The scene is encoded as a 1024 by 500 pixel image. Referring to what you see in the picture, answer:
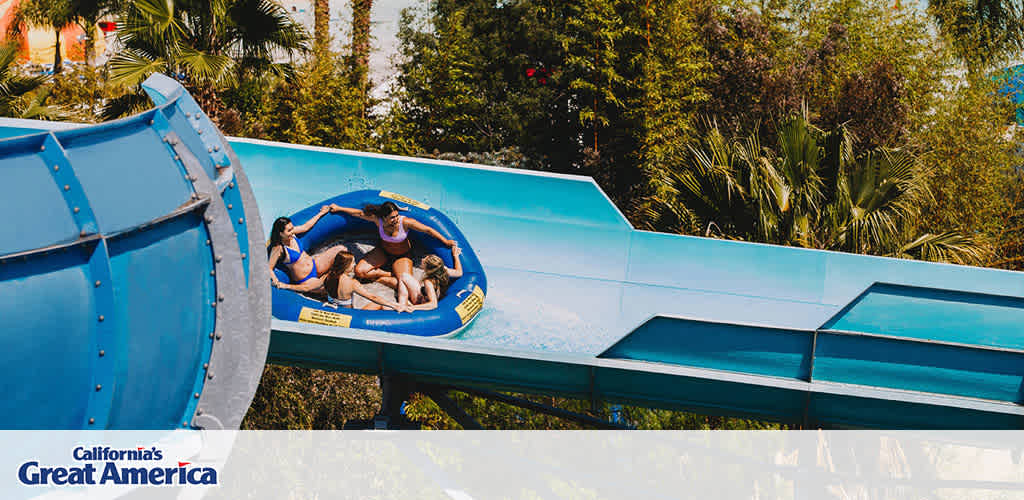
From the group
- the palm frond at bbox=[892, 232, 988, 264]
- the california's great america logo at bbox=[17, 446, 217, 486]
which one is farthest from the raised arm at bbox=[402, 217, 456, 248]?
the palm frond at bbox=[892, 232, 988, 264]

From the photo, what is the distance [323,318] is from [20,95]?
8.78 meters

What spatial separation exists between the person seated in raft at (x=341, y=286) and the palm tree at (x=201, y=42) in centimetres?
467

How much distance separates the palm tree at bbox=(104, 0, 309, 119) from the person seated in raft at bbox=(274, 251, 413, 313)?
15.3ft

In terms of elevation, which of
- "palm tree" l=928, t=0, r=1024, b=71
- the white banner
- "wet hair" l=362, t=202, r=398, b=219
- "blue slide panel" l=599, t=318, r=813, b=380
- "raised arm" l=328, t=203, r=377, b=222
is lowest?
the white banner

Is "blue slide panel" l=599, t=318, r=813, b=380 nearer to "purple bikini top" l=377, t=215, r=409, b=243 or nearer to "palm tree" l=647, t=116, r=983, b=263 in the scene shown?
"purple bikini top" l=377, t=215, r=409, b=243

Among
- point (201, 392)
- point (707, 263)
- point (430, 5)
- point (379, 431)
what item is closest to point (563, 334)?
point (707, 263)

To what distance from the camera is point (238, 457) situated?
15.7 meters

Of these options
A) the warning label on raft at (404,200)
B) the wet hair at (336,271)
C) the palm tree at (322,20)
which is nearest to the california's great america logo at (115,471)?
the wet hair at (336,271)

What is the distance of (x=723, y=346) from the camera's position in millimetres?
5941

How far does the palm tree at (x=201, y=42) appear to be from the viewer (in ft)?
36.1

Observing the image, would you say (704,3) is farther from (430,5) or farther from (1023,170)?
(430,5)

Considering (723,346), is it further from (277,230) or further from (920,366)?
(277,230)

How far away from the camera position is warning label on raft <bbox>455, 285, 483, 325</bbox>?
734 centimetres

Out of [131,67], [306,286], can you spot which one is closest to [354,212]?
[306,286]
